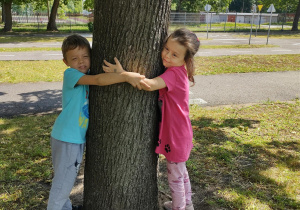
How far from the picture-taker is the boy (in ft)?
7.55

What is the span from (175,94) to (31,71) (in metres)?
7.98

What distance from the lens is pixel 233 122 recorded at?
17.5 ft

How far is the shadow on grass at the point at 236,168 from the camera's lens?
3.04 meters

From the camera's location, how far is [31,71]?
9227mm

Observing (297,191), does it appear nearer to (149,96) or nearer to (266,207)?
(266,207)

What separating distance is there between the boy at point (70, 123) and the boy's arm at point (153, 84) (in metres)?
0.39

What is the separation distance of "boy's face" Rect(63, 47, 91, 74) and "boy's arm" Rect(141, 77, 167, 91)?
1.82 feet

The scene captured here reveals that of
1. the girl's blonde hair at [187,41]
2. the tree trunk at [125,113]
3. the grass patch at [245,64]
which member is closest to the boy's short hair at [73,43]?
the tree trunk at [125,113]

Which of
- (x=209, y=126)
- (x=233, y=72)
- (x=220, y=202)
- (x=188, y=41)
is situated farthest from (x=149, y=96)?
(x=233, y=72)

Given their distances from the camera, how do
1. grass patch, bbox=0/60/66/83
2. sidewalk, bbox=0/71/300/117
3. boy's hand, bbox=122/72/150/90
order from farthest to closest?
grass patch, bbox=0/60/66/83, sidewalk, bbox=0/71/300/117, boy's hand, bbox=122/72/150/90

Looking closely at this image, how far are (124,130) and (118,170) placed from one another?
0.35 m

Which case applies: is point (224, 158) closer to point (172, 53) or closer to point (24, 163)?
point (172, 53)

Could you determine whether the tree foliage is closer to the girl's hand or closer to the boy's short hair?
the boy's short hair

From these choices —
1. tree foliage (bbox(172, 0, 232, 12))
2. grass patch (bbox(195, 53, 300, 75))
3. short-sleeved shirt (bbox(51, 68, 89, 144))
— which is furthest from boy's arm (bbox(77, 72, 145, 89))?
tree foliage (bbox(172, 0, 232, 12))
